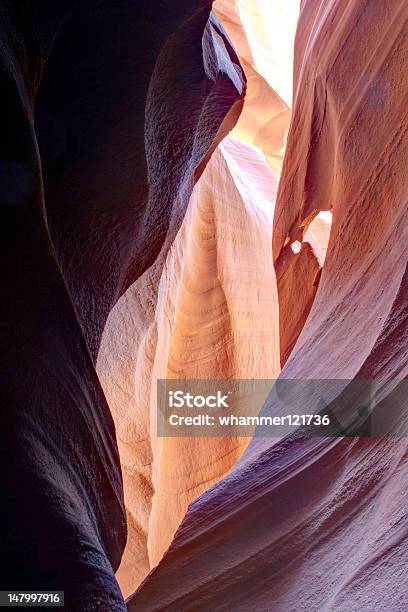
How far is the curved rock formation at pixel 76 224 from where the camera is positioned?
4.03 feet

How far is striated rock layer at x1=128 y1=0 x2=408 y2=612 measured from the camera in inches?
54.6

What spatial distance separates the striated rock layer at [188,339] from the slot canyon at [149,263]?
21 cm

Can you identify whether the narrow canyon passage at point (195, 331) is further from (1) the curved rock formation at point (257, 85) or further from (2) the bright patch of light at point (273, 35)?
(2) the bright patch of light at point (273, 35)

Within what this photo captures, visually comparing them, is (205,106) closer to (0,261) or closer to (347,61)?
(347,61)

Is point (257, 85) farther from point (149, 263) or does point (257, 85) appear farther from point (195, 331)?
point (149, 263)

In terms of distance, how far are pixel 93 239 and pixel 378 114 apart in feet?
4.00

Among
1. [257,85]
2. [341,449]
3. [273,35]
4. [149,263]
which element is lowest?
[341,449]

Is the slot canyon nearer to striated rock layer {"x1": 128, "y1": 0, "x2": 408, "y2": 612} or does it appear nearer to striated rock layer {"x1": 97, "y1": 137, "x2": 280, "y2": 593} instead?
striated rock layer {"x1": 128, "y1": 0, "x2": 408, "y2": 612}

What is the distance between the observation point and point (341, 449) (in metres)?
1.64

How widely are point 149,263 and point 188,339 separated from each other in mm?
1785

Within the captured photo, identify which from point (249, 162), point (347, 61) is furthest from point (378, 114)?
point (249, 162)

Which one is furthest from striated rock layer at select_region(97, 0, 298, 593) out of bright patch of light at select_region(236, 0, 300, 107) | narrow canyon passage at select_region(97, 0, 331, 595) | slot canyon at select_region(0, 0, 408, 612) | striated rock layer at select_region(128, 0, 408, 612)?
bright patch of light at select_region(236, 0, 300, 107)

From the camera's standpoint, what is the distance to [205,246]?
4262 millimetres

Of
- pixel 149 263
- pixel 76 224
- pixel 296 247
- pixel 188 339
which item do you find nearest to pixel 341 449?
pixel 76 224
